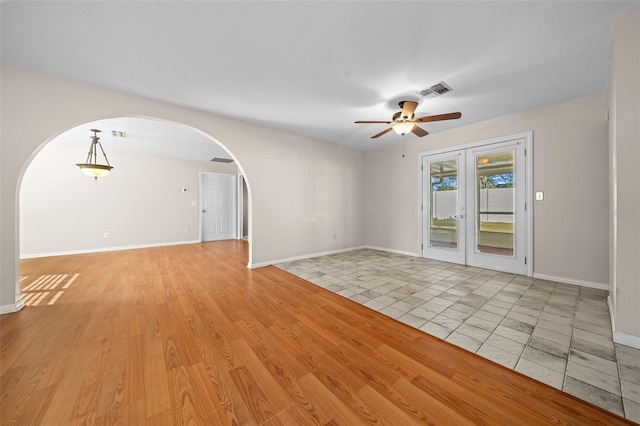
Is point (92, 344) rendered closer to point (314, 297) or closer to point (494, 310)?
point (314, 297)

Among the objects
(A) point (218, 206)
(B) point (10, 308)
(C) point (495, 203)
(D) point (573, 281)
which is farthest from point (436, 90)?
(A) point (218, 206)

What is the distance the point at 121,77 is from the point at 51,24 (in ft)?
2.41

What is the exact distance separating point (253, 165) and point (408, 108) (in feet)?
9.11

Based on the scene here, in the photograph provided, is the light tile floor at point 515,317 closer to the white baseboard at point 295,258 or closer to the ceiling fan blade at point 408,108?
the white baseboard at point 295,258

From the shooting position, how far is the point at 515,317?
2229 mm

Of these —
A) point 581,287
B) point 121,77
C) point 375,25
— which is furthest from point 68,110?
point 581,287

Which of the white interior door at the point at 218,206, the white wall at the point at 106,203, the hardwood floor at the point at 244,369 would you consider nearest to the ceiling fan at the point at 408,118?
the hardwood floor at the point at 244,369

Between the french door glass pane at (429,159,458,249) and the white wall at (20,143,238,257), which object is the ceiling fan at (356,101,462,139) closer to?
the french door glass pane at (429,159,458,249)

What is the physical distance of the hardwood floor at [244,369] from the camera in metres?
1.18

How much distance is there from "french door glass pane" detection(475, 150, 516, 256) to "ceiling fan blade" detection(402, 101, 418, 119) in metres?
2.08

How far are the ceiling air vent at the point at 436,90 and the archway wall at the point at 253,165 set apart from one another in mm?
2621

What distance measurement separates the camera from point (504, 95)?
3074mm

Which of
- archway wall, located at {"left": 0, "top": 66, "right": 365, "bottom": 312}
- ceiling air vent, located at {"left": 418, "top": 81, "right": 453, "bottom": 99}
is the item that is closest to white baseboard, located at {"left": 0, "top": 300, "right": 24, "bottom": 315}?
archway wall, located at {"left": 0, "top": 66, "right": 365, "bottom": 312}

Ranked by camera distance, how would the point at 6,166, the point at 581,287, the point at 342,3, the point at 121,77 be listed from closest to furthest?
the point at 342,3
the point at 6,166
the point at 121,77
the point at 581,287
